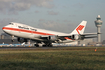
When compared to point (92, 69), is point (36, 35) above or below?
above

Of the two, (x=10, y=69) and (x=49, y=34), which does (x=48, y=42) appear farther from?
(x=10, y=69)

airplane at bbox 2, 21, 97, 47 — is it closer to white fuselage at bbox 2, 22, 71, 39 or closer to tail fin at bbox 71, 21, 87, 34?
white fuselage at bbox 2, 22, 71, 39

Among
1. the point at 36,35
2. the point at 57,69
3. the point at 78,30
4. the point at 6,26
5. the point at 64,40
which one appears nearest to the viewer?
the point at 57,69

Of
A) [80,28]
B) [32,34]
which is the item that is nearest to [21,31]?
[32,34]

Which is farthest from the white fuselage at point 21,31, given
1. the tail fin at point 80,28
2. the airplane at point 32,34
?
the tail fin at point 80,28

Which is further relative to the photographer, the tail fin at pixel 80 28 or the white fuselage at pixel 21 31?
the tail fin at pixel 80 28

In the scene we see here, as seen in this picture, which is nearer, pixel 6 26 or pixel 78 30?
pixel 6 26

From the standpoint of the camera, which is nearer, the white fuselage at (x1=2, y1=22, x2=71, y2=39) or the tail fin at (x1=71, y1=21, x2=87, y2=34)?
the white fuselage at (x1=2, y1=22, x2=71, y2=39)

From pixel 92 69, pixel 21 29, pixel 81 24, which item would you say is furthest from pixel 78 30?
pixel 92 69

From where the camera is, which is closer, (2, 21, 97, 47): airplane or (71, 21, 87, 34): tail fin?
(2, 21, 97, 47): airplane

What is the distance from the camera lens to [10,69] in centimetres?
1252

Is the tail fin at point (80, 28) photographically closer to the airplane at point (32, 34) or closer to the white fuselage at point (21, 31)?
the airplane at point (32, 34)

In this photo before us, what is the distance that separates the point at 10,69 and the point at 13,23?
149 feet

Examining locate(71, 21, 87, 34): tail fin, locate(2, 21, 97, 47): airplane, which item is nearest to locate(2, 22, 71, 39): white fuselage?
Answer: locate(2, 21, 97, 47): airplane
